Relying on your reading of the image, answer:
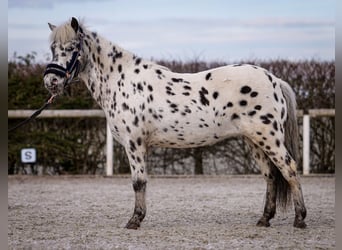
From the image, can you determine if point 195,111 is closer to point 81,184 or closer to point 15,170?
point 81,184

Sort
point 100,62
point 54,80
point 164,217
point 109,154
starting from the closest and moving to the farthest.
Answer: point 54,80
point 100,62
point 164,217
point 109,154

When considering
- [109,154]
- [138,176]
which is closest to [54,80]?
[138,176]

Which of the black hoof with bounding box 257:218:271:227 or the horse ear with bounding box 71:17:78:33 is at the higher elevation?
the horse ear with bounding box 71:17:78:33

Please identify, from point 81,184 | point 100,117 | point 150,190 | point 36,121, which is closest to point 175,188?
point 150,190

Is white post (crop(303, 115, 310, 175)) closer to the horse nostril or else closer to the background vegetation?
the background vegetation

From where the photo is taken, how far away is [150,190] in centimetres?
1049

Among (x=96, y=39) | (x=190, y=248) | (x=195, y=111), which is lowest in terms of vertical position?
(x=190, y=248)

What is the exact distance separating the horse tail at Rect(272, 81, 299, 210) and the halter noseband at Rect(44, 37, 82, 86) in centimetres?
209

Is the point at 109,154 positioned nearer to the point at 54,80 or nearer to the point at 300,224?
the point at 54,80

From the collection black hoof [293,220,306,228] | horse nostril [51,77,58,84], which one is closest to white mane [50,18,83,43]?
horse nostril [51,77,58,84]

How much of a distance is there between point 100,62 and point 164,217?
1939 mm

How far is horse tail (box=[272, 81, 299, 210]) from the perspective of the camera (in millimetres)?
6465

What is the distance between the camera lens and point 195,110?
20.9 ft

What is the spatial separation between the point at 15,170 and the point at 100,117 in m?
2.11
